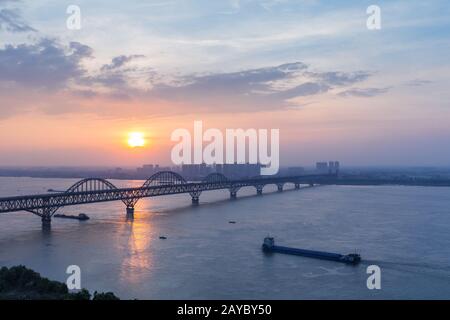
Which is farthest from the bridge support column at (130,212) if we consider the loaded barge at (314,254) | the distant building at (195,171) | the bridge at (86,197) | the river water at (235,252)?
the distant building at (195,171)

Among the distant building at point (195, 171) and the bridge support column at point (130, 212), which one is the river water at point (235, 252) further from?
the distant building at point (195, 171)

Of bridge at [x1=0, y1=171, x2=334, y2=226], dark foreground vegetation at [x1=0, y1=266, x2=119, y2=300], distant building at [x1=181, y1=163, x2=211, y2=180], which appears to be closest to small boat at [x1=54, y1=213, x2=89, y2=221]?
bridge at [x1=0, y1=171, x2=334, y2=226]

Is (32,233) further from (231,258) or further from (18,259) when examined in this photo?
(231,258)

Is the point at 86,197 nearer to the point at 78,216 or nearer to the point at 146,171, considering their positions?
the point at 78,216

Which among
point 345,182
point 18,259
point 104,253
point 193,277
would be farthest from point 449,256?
point 345,182

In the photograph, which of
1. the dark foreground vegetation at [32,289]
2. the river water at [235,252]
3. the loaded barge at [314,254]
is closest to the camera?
the dark foreground vegetation at [32,289]

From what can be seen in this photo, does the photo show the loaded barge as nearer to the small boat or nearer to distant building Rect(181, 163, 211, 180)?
the small boat
